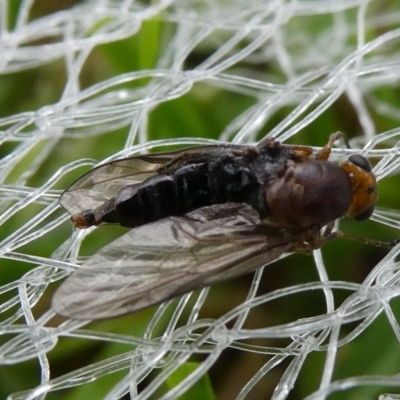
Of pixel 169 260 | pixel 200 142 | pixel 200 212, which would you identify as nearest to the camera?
pixel 169 260

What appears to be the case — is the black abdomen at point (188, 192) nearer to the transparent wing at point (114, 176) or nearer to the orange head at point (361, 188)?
the transparent wing at point (114, 176)

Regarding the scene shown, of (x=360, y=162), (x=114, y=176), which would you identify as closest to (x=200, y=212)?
(x=114, y=176)

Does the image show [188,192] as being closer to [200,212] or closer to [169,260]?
[200,212]

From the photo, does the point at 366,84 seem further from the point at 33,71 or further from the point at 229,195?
the point at 33,71

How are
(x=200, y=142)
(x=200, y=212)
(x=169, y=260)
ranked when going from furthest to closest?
(x=200, y=142), (x=200, y=212), (x=169, y=260)

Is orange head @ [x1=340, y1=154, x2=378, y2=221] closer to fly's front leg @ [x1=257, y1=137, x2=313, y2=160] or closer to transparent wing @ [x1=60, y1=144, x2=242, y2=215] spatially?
fly's front leg @ [x1=257, y1=137, x2=313, y2=160]

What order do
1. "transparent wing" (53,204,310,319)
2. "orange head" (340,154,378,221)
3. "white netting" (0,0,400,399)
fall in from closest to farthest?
"transparent wing" (53,204,310,319)
"white netting" (0,0,400,399)
"orange head" (340,154,378,221)

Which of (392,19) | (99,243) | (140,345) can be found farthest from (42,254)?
(392,19)

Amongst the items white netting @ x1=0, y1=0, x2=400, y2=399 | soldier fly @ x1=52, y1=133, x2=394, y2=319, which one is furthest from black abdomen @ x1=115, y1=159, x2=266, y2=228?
white netting @ x1=0, y1=0, x2=400, y2=399
